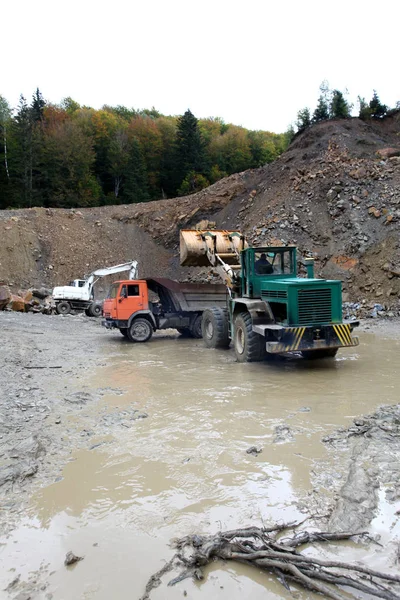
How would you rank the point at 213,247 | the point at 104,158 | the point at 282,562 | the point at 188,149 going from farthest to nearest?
1. the point at 104,158
2. the point at 188,149
3. the point at 213,247
4. the point at 282,562

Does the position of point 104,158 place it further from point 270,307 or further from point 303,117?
point 270,307

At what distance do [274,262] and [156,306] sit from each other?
526cm

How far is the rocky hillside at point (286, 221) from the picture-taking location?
20.5 m

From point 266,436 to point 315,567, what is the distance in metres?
2.59

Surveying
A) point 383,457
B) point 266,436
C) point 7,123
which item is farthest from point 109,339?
point 7,123

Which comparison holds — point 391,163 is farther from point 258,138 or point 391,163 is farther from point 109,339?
point 258,138

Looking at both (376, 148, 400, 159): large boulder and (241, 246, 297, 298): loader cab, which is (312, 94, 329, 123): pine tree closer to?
(376, 148, 400, 159): large boulder

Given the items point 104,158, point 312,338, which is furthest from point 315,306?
point 104,158

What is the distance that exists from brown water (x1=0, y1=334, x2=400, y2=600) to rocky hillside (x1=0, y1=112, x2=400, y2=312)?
12259 millimetres

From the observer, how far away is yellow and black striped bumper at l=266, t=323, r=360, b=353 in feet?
29.3

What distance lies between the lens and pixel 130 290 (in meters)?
14.1

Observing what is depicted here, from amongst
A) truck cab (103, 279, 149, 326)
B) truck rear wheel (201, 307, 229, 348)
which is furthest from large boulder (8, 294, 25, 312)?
truck rear wheel (201, 307, 229, 348)

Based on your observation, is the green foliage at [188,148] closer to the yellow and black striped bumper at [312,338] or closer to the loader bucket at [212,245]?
the loader bucket at [212,245]

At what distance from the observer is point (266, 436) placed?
5.40 meters
